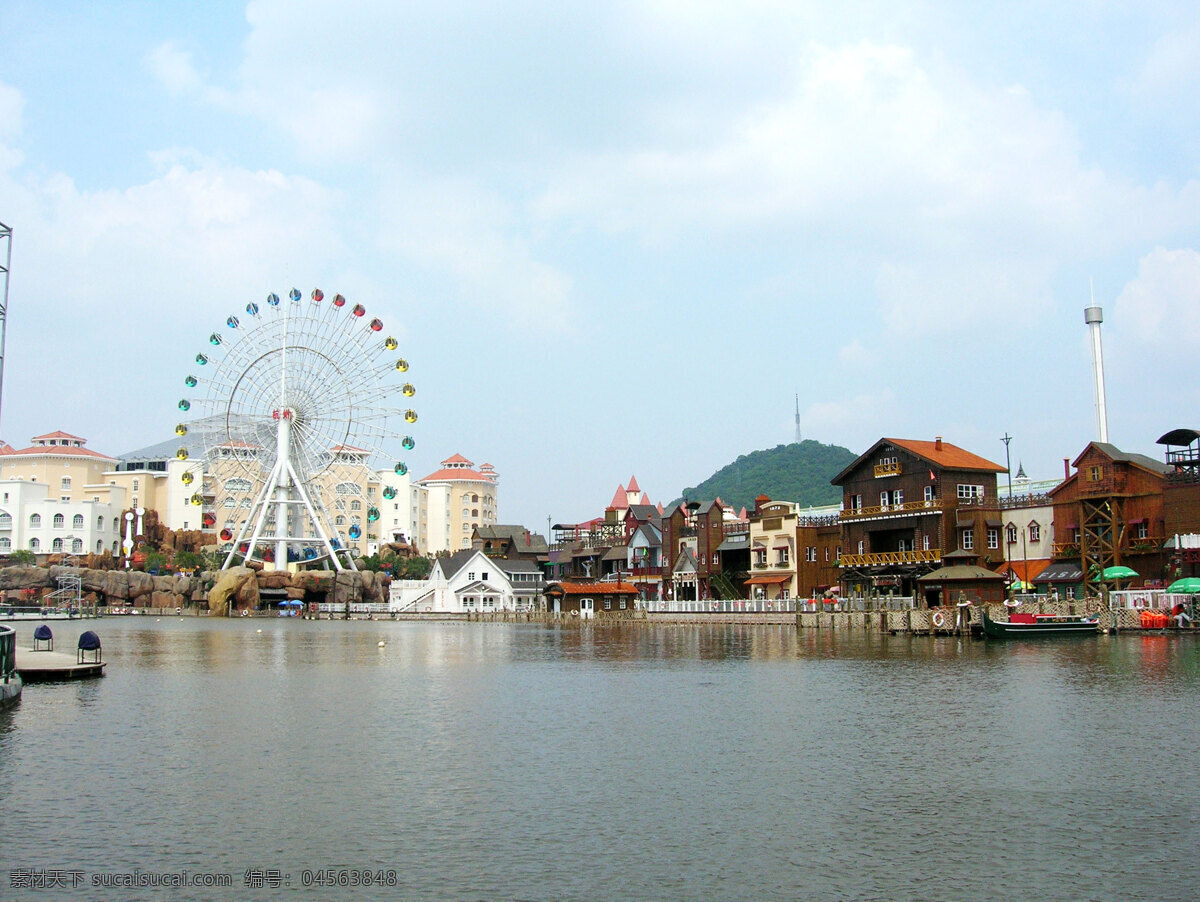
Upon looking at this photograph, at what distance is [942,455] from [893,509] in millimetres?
5403

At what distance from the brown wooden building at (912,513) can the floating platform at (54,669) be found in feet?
179

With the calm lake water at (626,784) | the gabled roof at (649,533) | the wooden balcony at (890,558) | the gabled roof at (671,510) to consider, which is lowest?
the calm lake water at (626,784)

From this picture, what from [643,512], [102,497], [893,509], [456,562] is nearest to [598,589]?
[643,512]

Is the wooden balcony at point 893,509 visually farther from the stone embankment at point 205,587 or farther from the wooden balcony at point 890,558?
the stone embankment at point 205,587

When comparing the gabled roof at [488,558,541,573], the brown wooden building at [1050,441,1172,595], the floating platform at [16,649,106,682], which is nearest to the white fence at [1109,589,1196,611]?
the brown wooden building at [1050,441,1172,595]

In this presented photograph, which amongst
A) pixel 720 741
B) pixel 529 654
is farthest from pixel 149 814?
pixel 529 654

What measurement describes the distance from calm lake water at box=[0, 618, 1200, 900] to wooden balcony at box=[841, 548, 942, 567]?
117 feet

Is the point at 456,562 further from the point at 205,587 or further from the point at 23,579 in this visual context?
the point at 23,579

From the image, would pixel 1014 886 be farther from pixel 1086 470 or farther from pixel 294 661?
pixel 1086 470

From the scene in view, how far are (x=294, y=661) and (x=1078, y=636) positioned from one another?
141 feet

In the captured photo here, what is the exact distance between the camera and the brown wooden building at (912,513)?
8088 centimetres

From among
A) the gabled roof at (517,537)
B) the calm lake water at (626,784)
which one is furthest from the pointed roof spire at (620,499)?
the calm lake water at (626,784)

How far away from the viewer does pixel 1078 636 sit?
63.5 metres

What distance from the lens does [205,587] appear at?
452 feet
